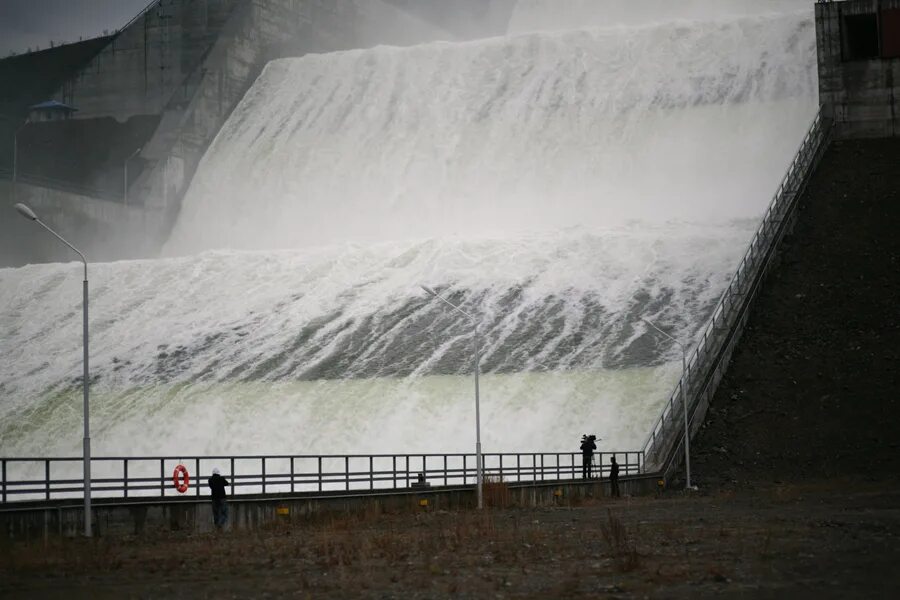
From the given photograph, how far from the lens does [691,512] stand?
2634cm

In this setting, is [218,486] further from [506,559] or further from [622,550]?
[622,550]

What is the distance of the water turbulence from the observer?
4681 cm

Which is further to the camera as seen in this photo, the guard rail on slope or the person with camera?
the guard rail on slope

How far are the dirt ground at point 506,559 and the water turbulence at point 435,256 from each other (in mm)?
19473

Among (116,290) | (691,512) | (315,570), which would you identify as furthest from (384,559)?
(116,290)

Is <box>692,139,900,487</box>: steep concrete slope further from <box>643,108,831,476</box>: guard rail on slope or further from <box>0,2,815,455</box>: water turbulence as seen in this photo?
<box>0,2,815,455</box>: water turbulence

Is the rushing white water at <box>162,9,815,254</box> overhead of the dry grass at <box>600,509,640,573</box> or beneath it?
overhead

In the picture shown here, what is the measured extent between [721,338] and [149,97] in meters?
47.0

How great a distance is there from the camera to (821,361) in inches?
1574

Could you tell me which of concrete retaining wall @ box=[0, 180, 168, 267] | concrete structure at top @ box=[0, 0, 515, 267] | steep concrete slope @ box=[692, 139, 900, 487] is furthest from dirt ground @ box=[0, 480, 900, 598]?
concrete structure at top @ box=[0, 0, 515, 267]

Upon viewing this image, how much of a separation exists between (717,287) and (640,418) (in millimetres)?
10963

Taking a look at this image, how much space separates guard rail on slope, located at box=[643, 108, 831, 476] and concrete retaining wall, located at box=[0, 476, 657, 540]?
455cm

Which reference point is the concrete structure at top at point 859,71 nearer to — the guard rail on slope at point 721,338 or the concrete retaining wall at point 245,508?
the guard rail on slope at point 721,338

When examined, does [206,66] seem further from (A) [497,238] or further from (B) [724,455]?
(B) [724,455]
